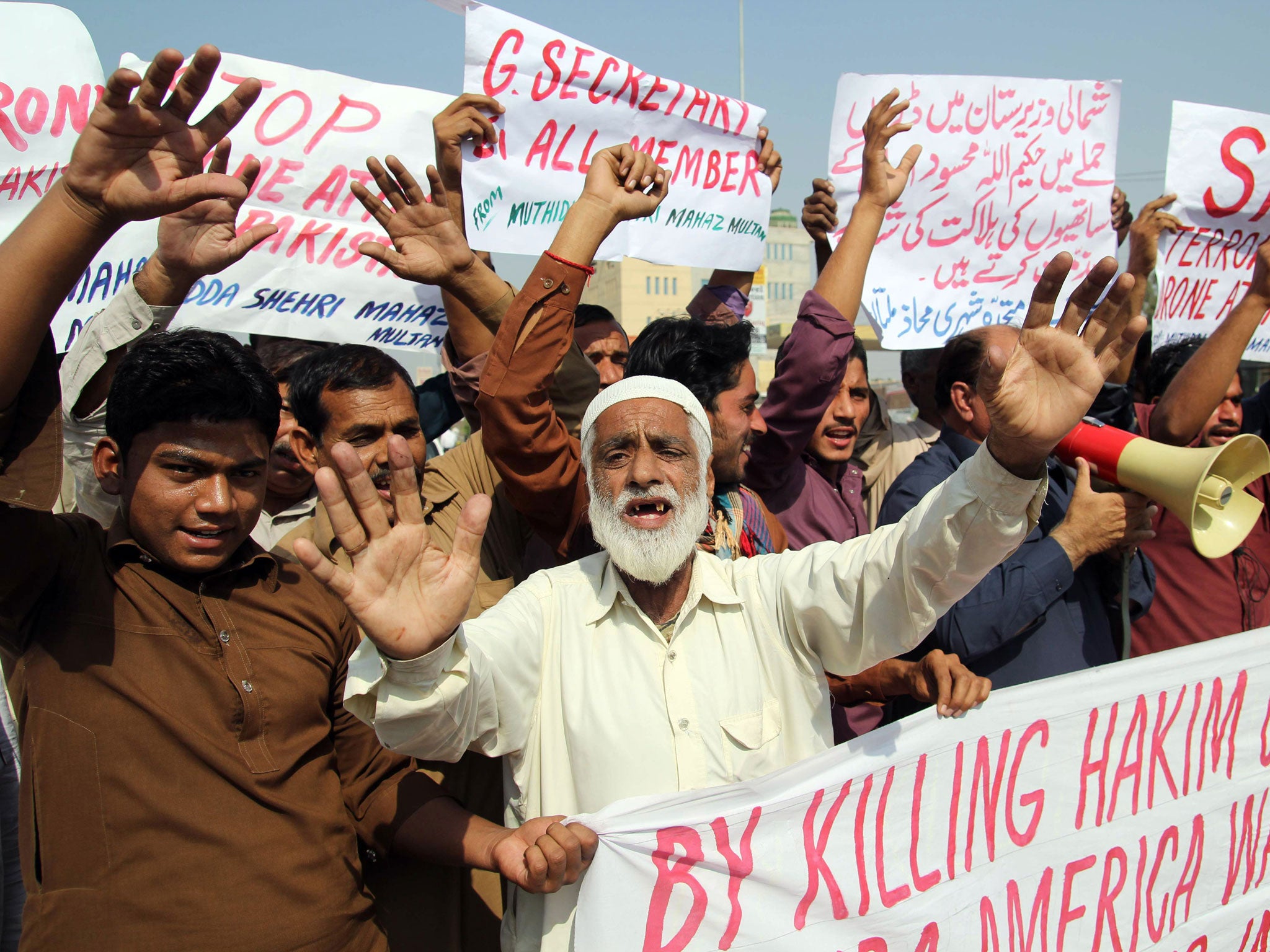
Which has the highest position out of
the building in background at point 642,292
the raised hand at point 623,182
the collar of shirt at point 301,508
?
the building in background at point 642,292

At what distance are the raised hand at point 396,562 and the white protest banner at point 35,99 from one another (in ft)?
7.49

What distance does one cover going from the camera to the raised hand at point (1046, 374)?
69.2 inches

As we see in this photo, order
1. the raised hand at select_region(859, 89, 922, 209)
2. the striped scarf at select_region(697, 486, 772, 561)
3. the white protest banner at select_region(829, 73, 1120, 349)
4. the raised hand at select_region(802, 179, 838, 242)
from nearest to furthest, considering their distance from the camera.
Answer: the striped scarf at select_region(697, 486, 772, 561) < the raised hand at select_region(859, 89, 922, 209) < the raised hand at select_region(802, 179, 838, 242) < the white protest banner at select_region(829, 73, 1120, 349)

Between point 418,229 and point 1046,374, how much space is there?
1830 millimetres

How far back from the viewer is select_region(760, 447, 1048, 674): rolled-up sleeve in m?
1.80

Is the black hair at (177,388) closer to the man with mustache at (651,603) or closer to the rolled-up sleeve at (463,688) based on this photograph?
the man with mustache at (651,603)

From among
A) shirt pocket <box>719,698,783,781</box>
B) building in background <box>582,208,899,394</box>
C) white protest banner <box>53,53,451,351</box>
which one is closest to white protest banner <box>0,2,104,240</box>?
white protest banner <box>53,53,451,351</box>

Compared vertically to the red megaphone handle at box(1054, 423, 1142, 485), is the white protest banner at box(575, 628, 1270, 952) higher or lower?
lower

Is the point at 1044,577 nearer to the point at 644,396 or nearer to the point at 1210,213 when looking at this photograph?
the point at 644,396

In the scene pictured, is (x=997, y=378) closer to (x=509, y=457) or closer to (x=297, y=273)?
(x=509, y=457)

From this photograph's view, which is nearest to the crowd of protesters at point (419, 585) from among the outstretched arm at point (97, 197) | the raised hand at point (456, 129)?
the outstretched arm at point (97, 197)

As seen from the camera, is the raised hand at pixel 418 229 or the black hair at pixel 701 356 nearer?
the raised hand at pixel 418 229

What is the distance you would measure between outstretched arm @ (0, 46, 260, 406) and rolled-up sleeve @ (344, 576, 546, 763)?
29.5 inches

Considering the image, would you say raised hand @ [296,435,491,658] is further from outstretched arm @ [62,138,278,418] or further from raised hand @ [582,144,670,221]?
raised hand @ [582,144,670,221]
